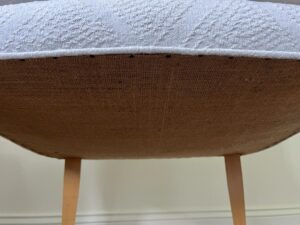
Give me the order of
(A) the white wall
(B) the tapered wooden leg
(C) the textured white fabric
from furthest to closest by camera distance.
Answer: (A) the white wall → (B) the tapered wooden leg → (C) the textured white fabric

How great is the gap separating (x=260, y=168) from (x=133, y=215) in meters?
0.41

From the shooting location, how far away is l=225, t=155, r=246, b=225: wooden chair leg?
71cm

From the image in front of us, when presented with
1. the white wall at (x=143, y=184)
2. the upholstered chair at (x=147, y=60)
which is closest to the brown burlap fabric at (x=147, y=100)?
the upholstered chair at (x=147, y=60)

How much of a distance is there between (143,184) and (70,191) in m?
0.40

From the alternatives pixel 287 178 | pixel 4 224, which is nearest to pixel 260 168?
pixel 287 178

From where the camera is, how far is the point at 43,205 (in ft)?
3.40

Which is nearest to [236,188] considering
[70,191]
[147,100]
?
[70,191]

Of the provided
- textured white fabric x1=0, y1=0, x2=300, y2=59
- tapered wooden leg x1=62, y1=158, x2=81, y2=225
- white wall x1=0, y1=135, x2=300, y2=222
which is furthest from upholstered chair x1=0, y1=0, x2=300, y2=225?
white wall x1=0, y1=135, x2=300, y2=222

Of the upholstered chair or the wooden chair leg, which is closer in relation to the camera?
the upholstered chair

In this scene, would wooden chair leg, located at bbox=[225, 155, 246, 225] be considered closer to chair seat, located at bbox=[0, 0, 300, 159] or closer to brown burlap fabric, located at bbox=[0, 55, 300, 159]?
brown burlap fabric, located at bbox=[0, 55, 300, 159]

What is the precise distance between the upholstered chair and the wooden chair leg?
34 cm

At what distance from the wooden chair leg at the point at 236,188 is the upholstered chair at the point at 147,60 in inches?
13.3

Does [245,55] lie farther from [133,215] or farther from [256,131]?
[133,215]

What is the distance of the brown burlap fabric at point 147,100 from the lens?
0.95 feet
